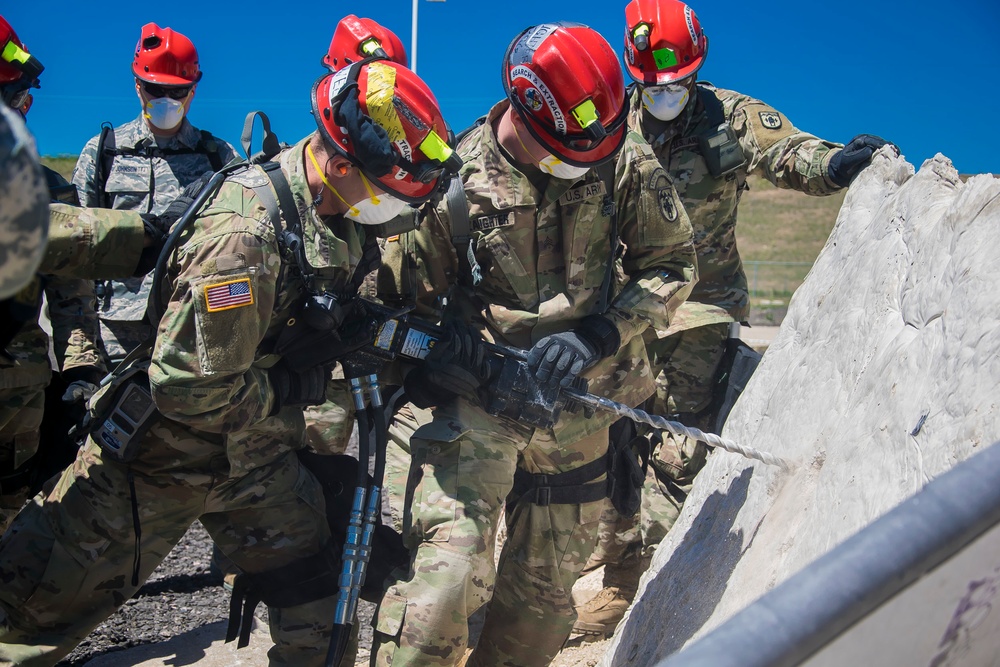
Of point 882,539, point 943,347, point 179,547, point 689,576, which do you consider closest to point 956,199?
point 943,347

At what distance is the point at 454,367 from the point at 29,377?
5.47ft

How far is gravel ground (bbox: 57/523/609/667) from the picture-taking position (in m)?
4.19

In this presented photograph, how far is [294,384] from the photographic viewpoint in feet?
10.3

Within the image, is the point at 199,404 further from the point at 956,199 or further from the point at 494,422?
the point at 956,199

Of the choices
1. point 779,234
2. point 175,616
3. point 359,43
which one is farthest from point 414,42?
point 779,234

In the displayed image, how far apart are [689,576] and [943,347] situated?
1.19 metres

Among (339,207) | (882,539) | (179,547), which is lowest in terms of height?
(179,547)

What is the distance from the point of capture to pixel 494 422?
11.0 ft

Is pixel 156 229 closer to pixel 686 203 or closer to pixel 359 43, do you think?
pixel 686 203

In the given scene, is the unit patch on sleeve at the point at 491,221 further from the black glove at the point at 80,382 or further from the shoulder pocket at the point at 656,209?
the black glove at the point at 80,382

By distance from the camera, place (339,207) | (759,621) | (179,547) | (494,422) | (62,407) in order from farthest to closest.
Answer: (179,547)
(62,407)
(494,422)
(339,207)
(759,621)

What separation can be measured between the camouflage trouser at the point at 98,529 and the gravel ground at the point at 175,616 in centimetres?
101

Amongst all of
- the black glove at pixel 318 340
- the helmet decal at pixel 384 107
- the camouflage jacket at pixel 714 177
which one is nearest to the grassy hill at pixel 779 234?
the camouflage jacket at pixel 714 177

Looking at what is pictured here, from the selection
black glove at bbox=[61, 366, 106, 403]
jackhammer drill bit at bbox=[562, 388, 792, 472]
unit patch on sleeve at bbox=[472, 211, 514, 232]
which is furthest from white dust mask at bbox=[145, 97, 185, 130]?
jackhammer drill bit at bbox=[562, 388, 792, 472]
